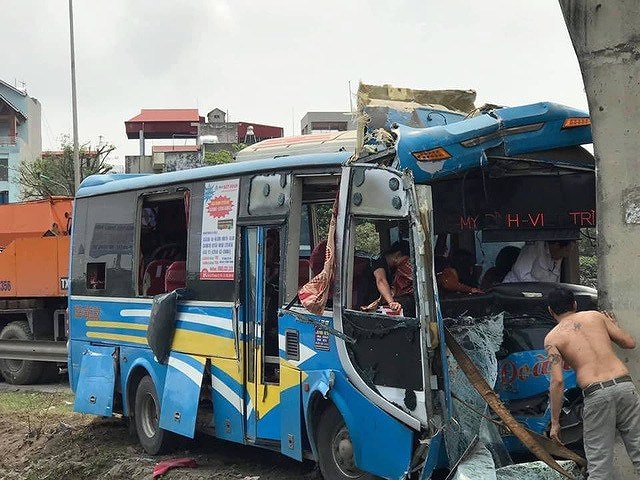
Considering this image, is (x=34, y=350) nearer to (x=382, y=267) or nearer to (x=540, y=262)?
(x=540, y=262)

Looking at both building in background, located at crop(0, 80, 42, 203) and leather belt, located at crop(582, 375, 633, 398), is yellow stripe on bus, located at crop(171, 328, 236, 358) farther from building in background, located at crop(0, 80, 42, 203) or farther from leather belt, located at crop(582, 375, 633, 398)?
building in background, located at crop(0, 80, 42, 203)

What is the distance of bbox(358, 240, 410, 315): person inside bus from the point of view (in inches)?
257

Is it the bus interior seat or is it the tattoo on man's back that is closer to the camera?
the tattoo on man's back

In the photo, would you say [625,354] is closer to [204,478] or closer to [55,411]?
[204,478]

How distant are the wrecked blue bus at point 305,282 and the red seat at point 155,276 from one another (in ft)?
0.05

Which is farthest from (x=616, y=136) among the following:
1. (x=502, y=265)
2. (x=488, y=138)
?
(x=502, y=265)

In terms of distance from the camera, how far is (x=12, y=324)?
1722 cm

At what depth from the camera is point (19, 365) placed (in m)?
16.8

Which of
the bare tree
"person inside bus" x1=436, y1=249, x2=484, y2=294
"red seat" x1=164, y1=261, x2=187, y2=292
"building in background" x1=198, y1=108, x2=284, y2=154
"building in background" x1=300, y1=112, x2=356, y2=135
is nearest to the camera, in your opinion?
"person inside bus" x1=436, y1=249, x2=484, y2=294

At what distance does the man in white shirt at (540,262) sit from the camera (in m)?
Result: 8.20

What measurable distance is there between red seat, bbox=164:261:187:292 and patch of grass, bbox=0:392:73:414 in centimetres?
401

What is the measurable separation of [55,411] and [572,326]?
29.1 feet

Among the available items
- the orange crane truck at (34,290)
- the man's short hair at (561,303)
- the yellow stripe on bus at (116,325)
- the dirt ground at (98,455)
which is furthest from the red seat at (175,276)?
the orange crane truck at (34,290)

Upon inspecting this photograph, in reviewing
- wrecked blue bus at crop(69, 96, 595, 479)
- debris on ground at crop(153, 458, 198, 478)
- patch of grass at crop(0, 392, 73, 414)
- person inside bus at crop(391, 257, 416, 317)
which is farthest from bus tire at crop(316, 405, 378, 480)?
patch of grass at crop(0, 392, 73, 414)
